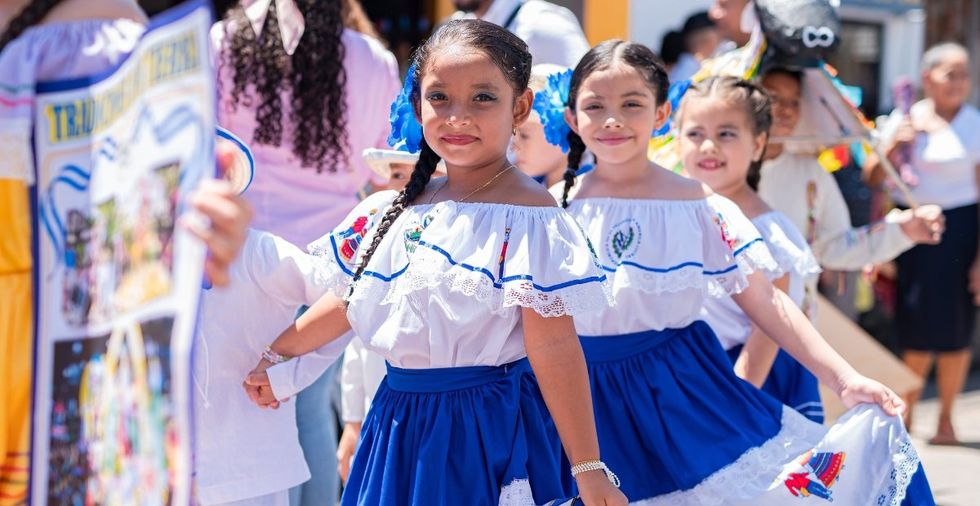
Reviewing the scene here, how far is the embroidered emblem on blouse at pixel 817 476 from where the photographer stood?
294 centimetres

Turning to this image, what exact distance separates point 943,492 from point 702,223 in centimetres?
291

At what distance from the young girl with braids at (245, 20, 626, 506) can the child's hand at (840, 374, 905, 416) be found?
78 cm

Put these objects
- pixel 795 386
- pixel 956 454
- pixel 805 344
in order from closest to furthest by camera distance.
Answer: pixel 805 344
pixel 795 386
pixel 956 454

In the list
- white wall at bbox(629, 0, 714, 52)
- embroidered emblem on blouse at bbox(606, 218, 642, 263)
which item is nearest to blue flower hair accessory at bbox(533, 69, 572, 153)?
embroidered emblem on blouse at bbox(606, 218, 642, 263)

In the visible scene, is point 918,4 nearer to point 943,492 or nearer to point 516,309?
point 943,492

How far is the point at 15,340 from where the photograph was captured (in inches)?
77.8

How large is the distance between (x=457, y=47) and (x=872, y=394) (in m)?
1.30

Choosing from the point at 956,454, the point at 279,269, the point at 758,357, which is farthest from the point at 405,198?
the point at 956,454

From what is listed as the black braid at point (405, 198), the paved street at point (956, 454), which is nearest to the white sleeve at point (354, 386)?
the black braid at point (405, 198)

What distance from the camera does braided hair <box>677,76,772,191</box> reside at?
3.65 m

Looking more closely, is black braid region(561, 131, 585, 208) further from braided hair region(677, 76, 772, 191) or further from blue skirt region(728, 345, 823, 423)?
blue skirt region(728, 345, 823, 423)

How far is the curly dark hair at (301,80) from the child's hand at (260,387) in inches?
34.2

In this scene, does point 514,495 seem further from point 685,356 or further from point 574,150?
point 574,150

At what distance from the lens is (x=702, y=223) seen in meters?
3.11
